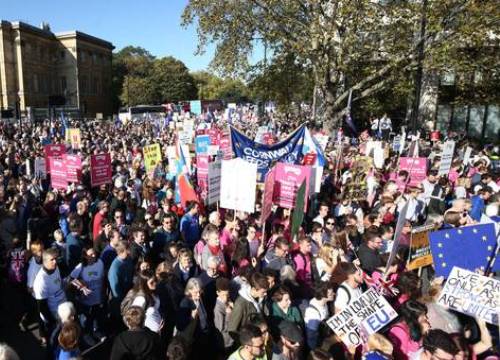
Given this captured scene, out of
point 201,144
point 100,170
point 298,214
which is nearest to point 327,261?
point 298,214

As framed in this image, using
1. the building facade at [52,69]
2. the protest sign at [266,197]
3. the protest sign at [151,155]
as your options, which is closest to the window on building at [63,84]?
the building facade at [52,69]

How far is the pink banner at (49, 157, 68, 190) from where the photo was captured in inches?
373

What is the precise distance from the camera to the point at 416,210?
8.78 m

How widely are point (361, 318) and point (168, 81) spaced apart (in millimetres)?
72770

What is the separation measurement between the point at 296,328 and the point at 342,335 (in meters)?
0.51

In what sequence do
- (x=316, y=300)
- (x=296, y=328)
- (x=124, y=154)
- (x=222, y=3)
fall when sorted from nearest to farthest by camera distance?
1. (x=296, y=328)
2. (x=316, y=300)
3. (x=124, y=154)
4. (x=222, y=3)

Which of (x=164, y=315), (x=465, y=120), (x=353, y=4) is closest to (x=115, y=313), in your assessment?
(x=164, y=315)

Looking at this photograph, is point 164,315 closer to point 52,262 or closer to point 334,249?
point 52,262

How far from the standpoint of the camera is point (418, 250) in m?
5.66

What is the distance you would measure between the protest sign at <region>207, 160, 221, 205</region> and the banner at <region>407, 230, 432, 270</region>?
11.3 feet

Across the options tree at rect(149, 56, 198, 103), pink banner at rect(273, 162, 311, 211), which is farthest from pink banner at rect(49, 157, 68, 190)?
tree at rect(149, 56, 198, 103)

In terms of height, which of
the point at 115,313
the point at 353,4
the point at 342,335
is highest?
the point at 353,4

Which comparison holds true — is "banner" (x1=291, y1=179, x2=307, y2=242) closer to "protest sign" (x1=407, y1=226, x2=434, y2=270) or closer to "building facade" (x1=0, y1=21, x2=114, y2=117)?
"protest sign" (x1=407, y1=226, x2=434, y2=270)

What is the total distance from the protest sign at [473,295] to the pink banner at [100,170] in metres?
7.65
